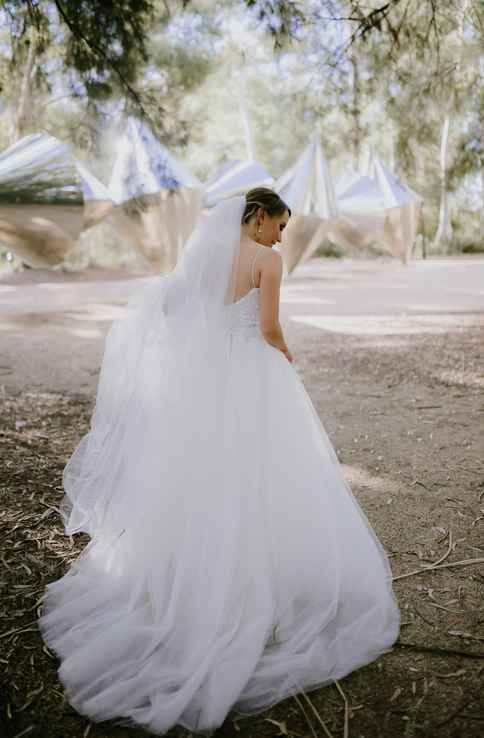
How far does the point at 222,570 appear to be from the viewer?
5.72ft

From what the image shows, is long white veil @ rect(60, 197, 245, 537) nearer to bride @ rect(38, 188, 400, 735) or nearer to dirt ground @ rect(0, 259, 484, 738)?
bride @ rect(38, 188, 400, 735)

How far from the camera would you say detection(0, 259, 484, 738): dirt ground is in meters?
1.52

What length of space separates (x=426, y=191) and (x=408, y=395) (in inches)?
656

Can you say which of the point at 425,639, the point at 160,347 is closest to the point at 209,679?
the point at 425,639

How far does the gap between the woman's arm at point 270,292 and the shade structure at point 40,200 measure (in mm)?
1268

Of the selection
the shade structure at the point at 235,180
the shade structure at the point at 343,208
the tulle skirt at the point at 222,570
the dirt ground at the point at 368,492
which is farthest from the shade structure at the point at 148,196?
the tulle skirt at the point at 222,570

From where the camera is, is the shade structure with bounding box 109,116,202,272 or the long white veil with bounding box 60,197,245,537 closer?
the long white veil with bounding box 60,197,245,537

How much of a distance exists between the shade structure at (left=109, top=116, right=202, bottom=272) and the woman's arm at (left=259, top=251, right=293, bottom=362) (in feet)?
Result: 6.21

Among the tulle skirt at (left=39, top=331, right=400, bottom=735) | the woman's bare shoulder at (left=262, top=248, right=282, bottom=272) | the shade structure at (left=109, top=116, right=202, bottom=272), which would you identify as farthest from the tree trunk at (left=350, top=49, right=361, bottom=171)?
the tulle skirt at (left=39, top=331, right=400, bottom=735)

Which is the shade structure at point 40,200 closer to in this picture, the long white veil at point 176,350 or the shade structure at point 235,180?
the long white veil at point 176,350

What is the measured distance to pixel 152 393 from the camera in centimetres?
205

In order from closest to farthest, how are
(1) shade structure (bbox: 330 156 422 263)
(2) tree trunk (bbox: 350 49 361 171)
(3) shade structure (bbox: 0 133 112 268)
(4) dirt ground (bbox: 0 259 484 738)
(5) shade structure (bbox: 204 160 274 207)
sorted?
1. (4) dirt ground (bbox: 0 259 484 738)
2. (3) shade structure (bbox: 0 133 112 268)
3. (2) tree trunk (bbox: 350 49 361 171)
4. (5) shade structure (bbox: 204 160 274 207)
5. (1) shade structure (bbox: 330 156 422 263)

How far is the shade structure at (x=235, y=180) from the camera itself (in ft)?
15.6

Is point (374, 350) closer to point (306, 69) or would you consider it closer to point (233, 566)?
point (306, 69)
